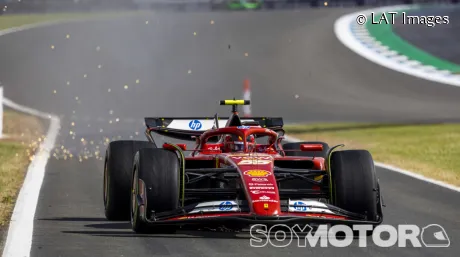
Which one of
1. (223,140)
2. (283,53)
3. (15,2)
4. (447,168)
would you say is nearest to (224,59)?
(283,53)

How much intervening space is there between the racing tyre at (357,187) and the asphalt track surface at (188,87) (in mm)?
859

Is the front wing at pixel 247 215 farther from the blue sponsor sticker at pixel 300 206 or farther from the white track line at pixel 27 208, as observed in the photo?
the white track line at pixel 27 208

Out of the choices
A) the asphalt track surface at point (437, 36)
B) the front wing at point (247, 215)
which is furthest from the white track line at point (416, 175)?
the asphalt track surface at point (437, 36)

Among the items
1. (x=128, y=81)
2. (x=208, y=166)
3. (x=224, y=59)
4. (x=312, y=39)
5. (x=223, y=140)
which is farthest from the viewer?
(x=312, y=39)

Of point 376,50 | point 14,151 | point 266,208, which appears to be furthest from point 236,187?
point 376,50

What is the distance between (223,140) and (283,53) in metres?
35.6

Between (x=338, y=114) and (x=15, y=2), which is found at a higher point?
(x=15, y=2)

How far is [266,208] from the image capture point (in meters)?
12.5

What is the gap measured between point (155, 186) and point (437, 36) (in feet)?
125

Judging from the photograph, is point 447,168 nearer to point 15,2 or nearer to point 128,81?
point 128,81

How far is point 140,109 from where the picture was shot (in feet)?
131

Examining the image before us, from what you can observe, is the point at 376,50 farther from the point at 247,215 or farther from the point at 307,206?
the point at 247,215

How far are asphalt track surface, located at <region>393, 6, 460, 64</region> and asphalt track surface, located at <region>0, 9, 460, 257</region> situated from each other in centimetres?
269

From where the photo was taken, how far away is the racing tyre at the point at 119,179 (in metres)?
14.5
